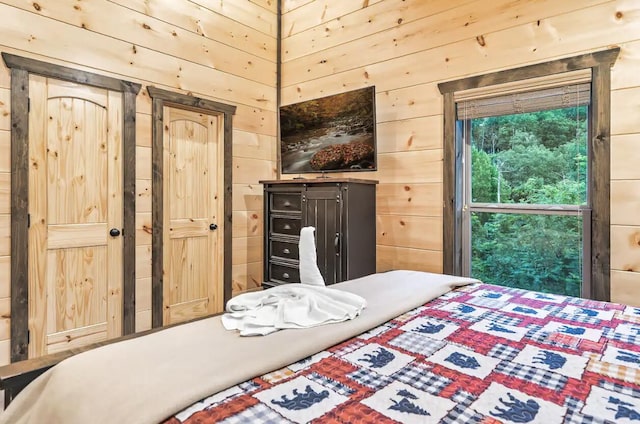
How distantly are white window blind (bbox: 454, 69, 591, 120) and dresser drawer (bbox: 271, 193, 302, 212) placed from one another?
4.79 ft

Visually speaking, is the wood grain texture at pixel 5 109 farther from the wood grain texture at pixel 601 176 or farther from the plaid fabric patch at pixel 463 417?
the wood grain texture at pixel 601 176

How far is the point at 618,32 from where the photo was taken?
2.32 m

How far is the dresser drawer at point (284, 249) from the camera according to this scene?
3475mm

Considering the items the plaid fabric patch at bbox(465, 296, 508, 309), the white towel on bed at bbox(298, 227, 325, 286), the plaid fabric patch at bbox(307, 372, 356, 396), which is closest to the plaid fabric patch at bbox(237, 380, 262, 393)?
the plaid fabric patch at bbox(307, 372, 356, 396)

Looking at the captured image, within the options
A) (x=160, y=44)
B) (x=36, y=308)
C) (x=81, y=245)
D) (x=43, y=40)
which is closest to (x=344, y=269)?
(x=81, y=245)

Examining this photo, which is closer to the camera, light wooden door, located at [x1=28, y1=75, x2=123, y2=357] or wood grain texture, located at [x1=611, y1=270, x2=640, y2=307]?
wood grain texture, located at [x1=611, y1=270, x2=640, y2=307]

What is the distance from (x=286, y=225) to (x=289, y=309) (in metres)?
2.09

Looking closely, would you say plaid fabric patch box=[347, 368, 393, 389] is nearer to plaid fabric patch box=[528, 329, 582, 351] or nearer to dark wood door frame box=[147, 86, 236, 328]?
plaid fabric patch box=[528, 329, 582, 351]

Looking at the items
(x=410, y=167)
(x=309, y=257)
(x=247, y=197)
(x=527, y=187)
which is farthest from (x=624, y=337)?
(x=247, y=197)

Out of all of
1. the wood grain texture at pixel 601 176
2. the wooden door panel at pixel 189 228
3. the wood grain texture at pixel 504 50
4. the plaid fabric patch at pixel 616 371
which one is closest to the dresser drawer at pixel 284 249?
the wooden door panel at pixel 189 228

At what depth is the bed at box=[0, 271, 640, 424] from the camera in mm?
862

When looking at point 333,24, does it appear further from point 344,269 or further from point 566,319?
point 566,319

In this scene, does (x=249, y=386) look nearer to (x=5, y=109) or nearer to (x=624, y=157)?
(x=624, y=157)

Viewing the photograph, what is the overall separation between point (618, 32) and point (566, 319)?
72.1 inches
